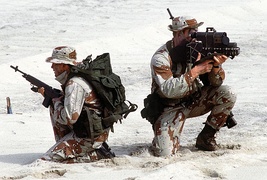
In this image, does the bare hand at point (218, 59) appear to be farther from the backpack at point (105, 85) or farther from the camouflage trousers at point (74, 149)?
the camouflage trousers at point (74, 149)

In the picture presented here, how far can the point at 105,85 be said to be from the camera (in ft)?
24.2

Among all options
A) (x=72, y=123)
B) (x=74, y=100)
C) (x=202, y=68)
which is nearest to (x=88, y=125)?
(x=72, y=123)

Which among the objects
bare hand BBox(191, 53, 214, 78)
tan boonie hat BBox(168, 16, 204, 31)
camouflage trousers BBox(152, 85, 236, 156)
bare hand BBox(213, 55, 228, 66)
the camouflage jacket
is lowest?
camouflage trousers BBox(152, 85, 236, 156)

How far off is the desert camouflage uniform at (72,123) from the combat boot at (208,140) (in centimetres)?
97

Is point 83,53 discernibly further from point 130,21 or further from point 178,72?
point 178,72

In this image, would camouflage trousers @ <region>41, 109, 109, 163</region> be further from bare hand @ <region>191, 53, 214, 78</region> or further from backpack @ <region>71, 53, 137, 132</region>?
bare hand @ <region>191, 53, 214, 78</region>

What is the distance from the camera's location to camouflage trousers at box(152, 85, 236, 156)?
25.6 feet

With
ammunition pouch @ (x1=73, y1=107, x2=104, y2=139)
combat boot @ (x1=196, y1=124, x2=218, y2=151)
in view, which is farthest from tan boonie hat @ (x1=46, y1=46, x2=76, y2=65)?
combat boot @ (x1=196, y1=124, x2=218, y2=151)

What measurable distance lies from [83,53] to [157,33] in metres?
2.85

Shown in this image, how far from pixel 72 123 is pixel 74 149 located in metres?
0.35

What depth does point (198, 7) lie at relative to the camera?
21.5m

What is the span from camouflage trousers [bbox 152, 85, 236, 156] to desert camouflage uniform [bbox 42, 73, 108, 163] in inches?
21.8

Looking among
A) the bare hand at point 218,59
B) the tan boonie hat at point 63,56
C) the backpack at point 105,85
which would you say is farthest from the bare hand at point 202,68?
the tan boonie hat at point 63,56

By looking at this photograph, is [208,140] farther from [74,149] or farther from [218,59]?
[74,149]
